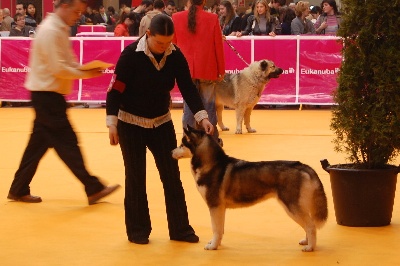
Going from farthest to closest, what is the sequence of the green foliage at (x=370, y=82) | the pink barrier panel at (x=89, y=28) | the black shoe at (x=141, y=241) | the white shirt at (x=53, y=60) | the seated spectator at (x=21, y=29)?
the pink barrier panel at (x=89, y=28) < the seated spectator at (x=21, y=29) < the white shirt at (x=53, y=60) < the green foliage at (x=370, y=82) < the black shoe at (x=141, y=241)

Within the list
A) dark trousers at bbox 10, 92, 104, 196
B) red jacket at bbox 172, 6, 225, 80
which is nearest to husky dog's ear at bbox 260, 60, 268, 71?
red jacket at bbox 172, 6, 225, 80

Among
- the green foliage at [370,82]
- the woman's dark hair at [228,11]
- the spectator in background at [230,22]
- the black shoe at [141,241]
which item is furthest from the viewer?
the spectator in background at [230,22]

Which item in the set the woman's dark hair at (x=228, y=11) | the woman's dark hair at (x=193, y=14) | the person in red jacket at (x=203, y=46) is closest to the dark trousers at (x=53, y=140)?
the person in red jacket at (x=203, y=46)

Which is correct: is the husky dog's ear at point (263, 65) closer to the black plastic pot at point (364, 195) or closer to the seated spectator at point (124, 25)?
the seated spectator at point (124, 25)

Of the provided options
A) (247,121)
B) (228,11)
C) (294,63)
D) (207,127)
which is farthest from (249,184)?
(228,11)

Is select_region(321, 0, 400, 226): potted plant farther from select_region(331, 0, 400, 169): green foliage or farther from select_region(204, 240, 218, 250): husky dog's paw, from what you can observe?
select_region(204, 240, 218, 250): husky dog's paw

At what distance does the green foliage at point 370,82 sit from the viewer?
5953 mm

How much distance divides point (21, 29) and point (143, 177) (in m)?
11.9

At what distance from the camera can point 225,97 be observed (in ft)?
40.7

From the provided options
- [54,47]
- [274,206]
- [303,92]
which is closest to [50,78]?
[54,47]

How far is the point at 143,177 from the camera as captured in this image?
573 cm

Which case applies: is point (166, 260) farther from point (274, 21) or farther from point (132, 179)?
point (274, 21)

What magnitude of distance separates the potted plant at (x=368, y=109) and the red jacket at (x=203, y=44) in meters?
3.78

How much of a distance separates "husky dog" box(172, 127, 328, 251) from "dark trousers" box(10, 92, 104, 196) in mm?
1559
